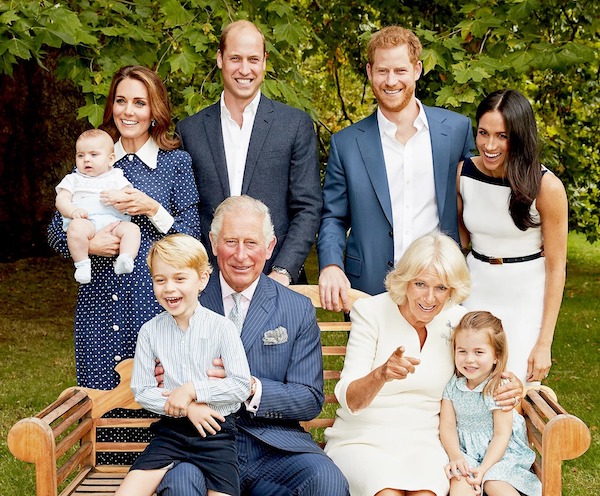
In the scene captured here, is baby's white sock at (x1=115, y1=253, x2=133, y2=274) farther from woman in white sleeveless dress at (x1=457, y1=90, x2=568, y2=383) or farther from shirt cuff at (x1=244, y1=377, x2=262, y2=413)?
woman in white sleeveless dress at (x1=457, y1=90, x2=568, y2=383)

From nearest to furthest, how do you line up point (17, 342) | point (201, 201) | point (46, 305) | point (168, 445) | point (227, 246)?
point (168, 445), point (227, 246), point (201, 201), point (17, 342), point (46, 305)

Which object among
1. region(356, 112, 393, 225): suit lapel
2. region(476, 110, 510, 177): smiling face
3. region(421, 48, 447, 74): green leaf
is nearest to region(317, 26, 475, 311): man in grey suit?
region(356, 112, 393, 225): suit lapel

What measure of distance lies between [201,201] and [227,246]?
0.79 metres

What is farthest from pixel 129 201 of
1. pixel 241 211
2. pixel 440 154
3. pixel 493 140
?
pixel 493 140

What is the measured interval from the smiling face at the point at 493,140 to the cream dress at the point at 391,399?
25.4 inches

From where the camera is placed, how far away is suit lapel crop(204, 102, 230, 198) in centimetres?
416

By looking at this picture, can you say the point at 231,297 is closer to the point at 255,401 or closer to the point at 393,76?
the point at 255,401

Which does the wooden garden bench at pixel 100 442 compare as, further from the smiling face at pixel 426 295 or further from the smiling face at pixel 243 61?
the smiling face at pixel 243 61

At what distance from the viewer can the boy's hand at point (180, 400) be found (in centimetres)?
313

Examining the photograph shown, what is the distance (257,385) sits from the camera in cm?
334

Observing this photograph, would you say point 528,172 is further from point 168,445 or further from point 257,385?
point 168,445

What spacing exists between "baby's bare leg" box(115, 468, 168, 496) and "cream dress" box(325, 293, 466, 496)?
0.72 metres

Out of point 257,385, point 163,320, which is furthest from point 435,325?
point 163,320

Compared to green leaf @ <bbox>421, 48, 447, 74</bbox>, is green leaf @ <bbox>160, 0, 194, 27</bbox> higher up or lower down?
higher up
